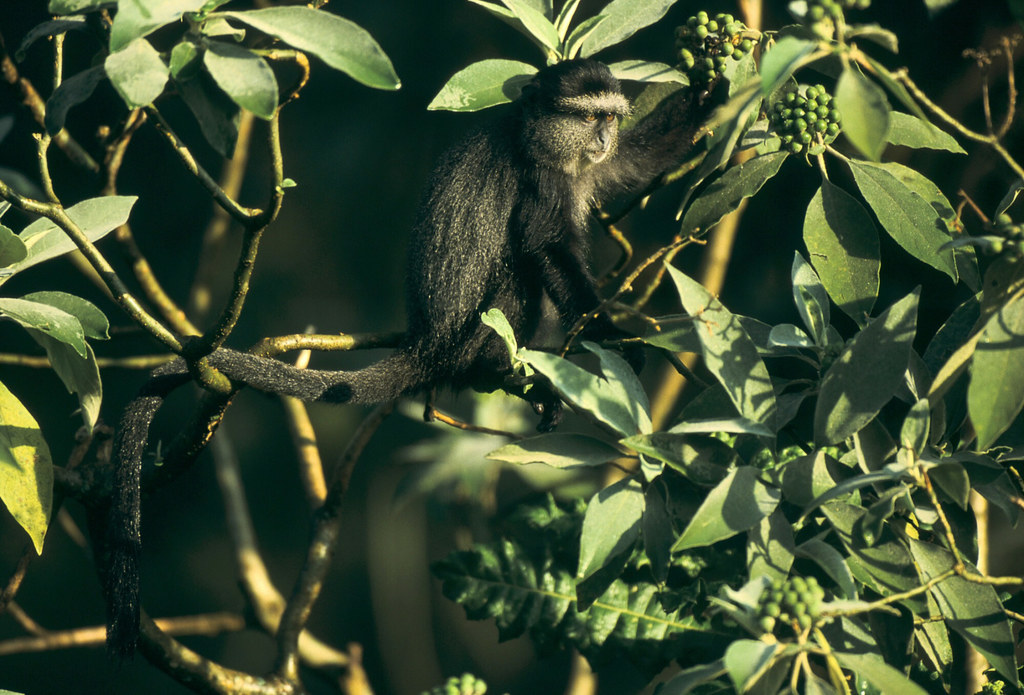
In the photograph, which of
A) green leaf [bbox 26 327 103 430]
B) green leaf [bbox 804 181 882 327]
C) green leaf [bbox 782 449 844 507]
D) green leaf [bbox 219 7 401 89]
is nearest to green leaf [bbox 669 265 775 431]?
green leaf [bbox 782 449 844 507]

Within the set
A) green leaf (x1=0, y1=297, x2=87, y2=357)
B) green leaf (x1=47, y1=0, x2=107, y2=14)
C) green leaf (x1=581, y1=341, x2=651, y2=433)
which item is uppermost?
green leaf (x1=47, y1=0, x2=107, y2=14)

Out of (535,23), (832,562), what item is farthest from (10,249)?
(832,562)

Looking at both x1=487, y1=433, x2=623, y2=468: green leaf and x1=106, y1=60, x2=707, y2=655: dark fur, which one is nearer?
x1=487, y1=433, x2=623, y2=468: green leaf

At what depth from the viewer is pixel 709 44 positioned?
184cm

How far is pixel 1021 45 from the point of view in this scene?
2.45 m

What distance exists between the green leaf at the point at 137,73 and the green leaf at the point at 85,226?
1.47 ft

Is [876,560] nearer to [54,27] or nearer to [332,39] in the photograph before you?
[332,39]

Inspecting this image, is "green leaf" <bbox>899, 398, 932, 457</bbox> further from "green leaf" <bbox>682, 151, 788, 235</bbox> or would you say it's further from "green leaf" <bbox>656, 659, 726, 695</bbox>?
"green leaf" <bbox>682, 151, 788, 235</bbox>

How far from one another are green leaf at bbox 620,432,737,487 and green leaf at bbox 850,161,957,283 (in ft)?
1.57

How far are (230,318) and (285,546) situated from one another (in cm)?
322

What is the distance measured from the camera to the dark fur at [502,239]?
233cm

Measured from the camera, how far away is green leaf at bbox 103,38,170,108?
1016mm

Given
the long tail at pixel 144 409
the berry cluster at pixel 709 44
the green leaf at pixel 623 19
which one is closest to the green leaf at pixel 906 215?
the berry cluster at pixel 709 44

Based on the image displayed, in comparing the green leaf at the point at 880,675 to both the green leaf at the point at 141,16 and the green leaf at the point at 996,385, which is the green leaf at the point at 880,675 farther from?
the green leaf at the point at 141,16
